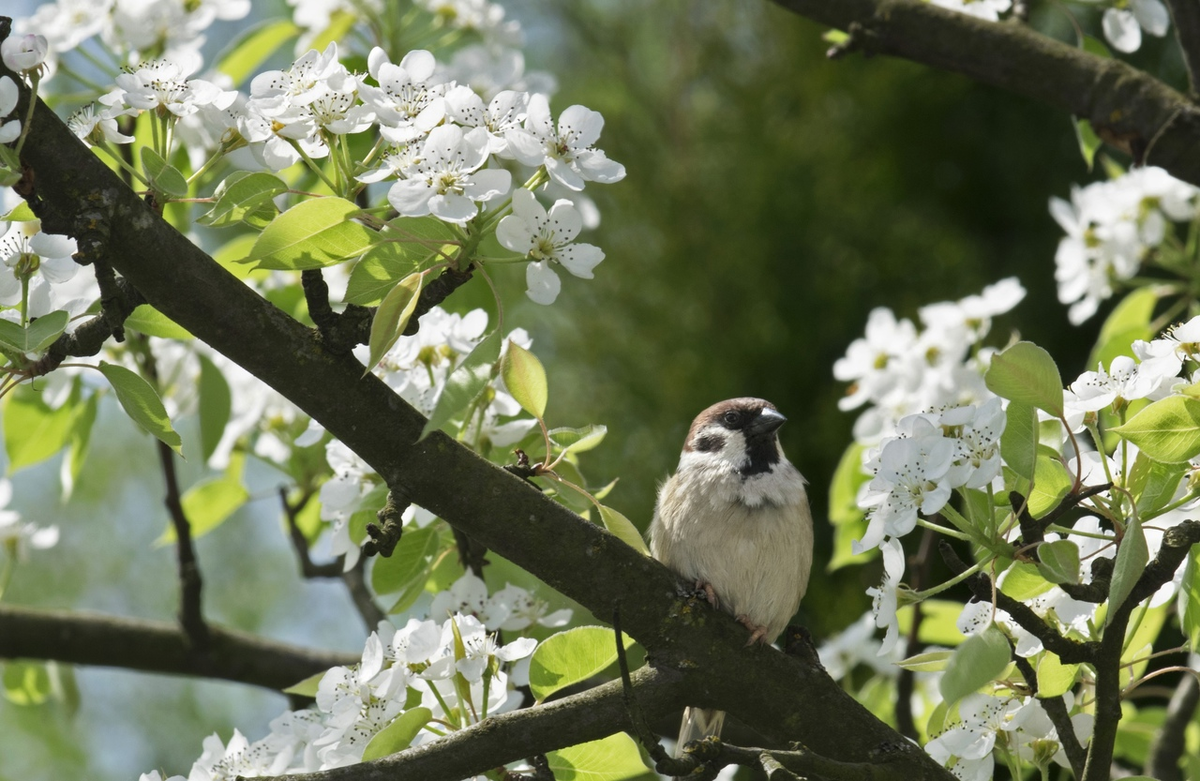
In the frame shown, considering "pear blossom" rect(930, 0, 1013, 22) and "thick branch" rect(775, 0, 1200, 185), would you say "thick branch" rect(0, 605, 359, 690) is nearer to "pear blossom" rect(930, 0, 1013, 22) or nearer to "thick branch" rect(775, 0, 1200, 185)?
"thick branch" rect(775, 0, 1200, 185)

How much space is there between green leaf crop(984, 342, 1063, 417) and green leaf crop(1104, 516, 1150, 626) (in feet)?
0.69

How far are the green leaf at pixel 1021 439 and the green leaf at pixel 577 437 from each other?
24.5 inches

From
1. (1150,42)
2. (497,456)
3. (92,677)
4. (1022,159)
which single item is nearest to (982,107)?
(1022,159)

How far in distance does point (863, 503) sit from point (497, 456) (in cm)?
84

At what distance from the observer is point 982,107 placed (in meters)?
6.52

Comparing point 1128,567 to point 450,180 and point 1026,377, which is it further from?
point 450,180

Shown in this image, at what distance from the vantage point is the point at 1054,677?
1.87 meters

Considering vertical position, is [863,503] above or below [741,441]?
above

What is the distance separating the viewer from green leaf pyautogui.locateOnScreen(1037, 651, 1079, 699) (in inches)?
73.4

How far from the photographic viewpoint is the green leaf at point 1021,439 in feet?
5.55

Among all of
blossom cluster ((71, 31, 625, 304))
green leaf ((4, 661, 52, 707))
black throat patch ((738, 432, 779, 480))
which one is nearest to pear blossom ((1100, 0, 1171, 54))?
black throat patch ((738, 432, 779, 480))

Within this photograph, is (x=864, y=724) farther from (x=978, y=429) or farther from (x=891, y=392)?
(x=891, y=392)

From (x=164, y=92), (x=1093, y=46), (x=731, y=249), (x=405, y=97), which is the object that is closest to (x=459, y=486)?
(x=405, y=97)

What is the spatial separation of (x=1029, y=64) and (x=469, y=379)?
200 centimetres
